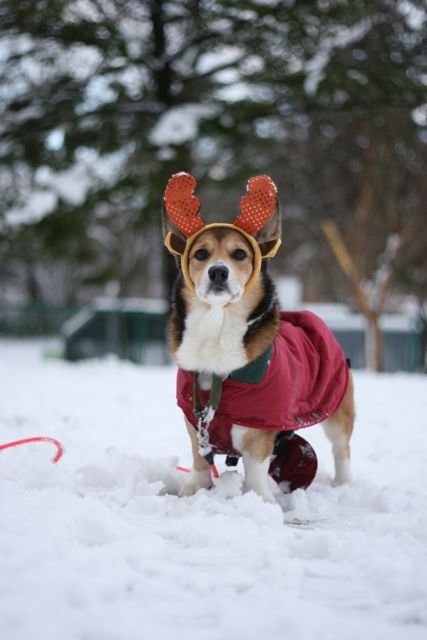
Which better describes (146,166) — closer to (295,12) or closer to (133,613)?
(295,12)

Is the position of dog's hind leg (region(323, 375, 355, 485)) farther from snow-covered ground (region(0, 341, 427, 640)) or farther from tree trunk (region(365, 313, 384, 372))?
tree trunk (region(365, 313, 384, 372))

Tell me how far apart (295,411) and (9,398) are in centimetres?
405

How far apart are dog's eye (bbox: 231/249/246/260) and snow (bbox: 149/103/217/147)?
5.74 meters

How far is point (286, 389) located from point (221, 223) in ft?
2.91

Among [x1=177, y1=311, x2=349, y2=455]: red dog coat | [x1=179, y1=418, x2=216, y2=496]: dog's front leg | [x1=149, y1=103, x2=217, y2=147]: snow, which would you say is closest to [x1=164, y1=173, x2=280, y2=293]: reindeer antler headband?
[x1=177, y1=311, x2=349, y2=455]: red dog coat

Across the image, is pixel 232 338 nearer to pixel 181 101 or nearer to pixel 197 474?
pixel 197 474

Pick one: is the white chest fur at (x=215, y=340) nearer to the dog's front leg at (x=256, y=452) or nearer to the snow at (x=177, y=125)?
the dog's front leg at (x=256, y=452)

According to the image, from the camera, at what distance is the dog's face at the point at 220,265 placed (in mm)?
2471

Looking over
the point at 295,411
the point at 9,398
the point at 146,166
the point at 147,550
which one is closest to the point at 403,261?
the point at 146,166

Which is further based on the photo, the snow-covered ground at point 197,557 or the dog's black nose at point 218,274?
the dog's black nose at point 218,274

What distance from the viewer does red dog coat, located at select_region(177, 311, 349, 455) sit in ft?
8.35

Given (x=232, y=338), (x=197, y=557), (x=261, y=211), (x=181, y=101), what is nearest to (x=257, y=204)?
(x=261, y=211)

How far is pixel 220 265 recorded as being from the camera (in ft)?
8.12

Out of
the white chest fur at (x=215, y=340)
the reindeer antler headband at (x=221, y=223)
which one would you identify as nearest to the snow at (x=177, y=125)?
the reindeer antler headband at (x=221, y=223)
